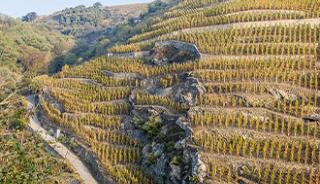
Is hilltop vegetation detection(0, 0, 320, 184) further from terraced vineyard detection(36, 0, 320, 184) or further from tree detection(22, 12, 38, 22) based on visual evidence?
tree detection(22, 12, 38, 22)

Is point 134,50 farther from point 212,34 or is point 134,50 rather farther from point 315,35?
point 315,35

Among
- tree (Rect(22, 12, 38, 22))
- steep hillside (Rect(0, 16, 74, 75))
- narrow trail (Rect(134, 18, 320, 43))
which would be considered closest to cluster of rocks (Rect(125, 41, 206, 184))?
narrow trail (Rect(134, 18, 320, 43))

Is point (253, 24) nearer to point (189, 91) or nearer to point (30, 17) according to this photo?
point (189, 91)

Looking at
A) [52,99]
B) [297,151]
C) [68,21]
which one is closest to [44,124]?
[52,99]

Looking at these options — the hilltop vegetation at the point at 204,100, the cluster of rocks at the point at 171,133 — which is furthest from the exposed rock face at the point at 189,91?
the hilltop vegetation at the point at 204,100

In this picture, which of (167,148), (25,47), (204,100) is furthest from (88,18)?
(167,148)
